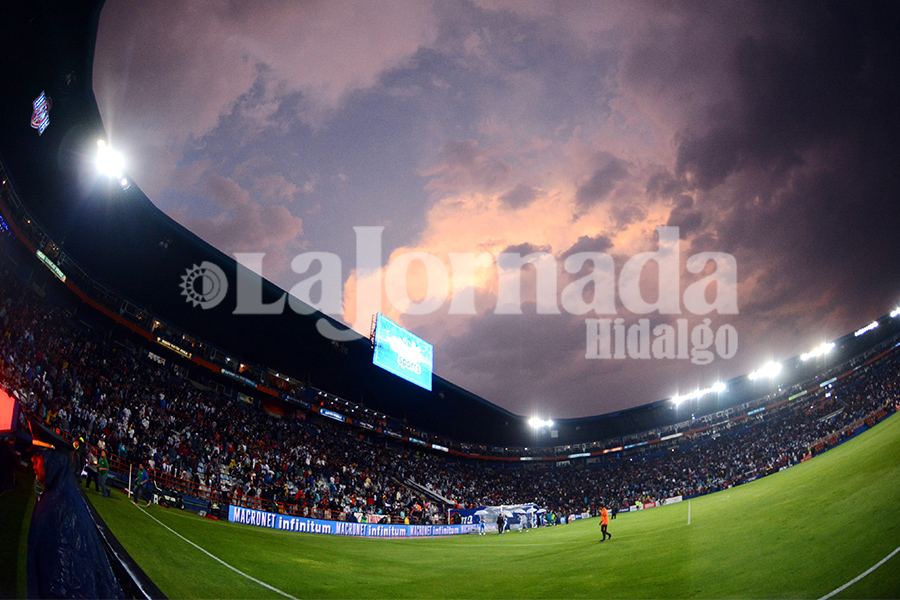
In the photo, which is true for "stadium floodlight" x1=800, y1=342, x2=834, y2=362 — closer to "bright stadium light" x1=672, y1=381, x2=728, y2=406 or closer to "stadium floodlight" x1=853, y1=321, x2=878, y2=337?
"stadium floodlight" x1=853, y1=321, x2=878, y2=337

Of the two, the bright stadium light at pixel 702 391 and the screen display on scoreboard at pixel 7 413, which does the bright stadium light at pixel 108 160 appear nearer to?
the screen display on scoreboard at pixel 7 413

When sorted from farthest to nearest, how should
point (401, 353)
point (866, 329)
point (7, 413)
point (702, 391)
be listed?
point (702, 391), point (866, 329), point (401, 353), point (7, 413)

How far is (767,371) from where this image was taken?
7331cm

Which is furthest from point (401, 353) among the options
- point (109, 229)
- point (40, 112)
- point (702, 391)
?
point (702, 391)

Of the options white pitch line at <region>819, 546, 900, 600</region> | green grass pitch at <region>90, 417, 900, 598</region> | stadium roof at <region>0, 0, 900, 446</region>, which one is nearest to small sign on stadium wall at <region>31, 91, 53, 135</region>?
stadium roof at <region>0, 0, 900, 446</region>

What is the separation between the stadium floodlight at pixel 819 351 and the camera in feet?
227

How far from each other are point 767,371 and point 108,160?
80497 mm

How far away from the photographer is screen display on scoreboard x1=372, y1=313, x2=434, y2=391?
162 ft

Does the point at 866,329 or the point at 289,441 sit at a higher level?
the point at 866,329

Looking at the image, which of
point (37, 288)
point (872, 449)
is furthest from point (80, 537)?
point (872, 449)

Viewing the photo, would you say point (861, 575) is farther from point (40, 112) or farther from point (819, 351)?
point (819, 351)

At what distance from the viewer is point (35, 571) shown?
21.4ft

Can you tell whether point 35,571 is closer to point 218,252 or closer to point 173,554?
point 173,554

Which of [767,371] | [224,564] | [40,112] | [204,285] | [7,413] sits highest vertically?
[40,112]
